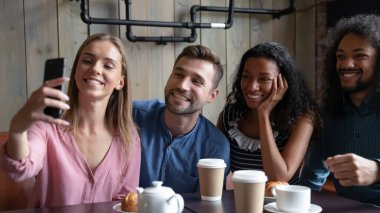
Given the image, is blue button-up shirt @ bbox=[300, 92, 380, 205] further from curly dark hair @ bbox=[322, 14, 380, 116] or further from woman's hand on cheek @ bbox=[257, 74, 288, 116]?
woman's hand on cheek @ bbox=[257, 74, 288, 116]

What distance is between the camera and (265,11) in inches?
104

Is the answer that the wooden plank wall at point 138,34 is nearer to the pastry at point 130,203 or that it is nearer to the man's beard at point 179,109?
the man's beard at point 179,109

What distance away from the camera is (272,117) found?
1.83 m

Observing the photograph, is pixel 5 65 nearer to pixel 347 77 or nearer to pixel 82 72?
pixel 82 72

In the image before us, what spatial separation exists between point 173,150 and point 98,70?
408mm

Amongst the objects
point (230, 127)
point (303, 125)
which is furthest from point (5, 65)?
point (303, 125)

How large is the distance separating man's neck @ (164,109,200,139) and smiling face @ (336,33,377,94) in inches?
22.8

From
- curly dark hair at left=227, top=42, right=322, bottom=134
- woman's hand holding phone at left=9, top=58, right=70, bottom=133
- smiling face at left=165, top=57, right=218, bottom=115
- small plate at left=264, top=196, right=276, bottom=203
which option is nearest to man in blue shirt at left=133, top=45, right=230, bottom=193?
smiling face at left=165, top=57, right=218, bottom=115

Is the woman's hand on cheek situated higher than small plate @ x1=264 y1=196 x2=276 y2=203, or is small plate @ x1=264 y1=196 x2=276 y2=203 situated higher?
the woman's hand on cheek

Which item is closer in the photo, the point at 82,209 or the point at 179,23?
the point at 82,209

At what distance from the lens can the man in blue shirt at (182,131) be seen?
160cm

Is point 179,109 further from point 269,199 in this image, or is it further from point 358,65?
point 358,65

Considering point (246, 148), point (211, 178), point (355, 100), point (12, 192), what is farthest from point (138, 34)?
point (211, 178)

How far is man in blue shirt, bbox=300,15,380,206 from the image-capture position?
63.8 inches
